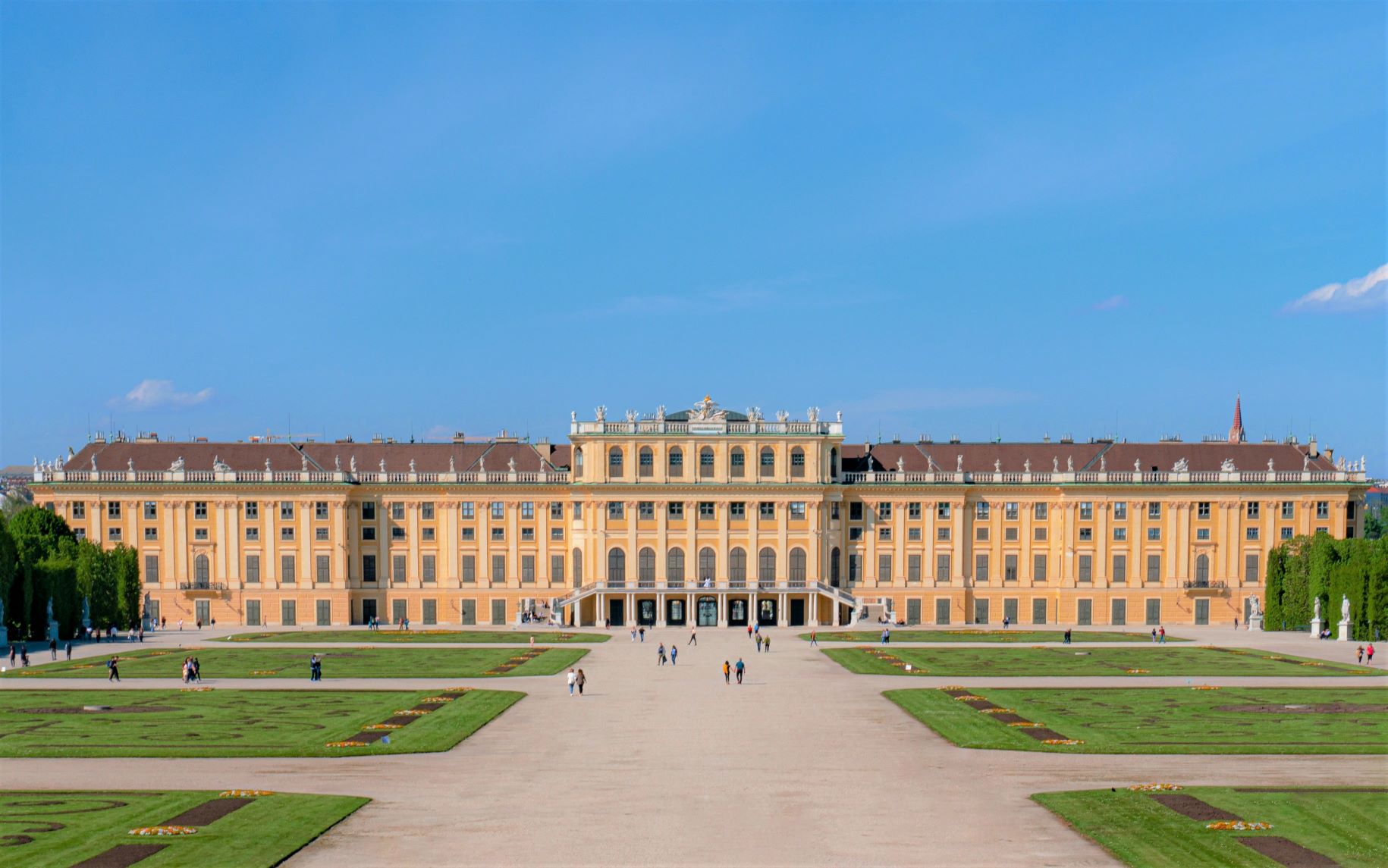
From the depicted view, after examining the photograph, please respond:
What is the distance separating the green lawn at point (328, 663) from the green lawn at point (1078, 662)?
18.9 metres

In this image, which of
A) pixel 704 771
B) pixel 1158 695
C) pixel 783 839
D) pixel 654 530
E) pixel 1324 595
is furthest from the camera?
pixel 654 530

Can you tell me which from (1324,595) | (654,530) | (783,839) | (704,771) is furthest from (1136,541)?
(783,839)

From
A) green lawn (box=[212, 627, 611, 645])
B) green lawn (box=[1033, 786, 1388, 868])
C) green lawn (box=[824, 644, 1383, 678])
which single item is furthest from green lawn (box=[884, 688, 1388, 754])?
green lawn (box=[212, 627, 611, 645])

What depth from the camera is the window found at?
110438 mm

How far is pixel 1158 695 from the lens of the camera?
56750 mm

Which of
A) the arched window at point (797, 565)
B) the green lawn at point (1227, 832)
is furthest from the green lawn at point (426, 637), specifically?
the green lawn at point (1227, 832)

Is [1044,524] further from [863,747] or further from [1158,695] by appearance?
[863,747]

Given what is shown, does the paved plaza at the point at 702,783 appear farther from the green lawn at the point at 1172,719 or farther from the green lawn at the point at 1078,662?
the green lawn at the point at 1078,662

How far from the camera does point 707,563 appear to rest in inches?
4358

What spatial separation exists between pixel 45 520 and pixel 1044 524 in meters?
86.0

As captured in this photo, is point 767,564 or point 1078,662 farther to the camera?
point 767,564

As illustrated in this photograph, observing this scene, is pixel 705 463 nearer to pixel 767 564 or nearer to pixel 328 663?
pixel 767 564

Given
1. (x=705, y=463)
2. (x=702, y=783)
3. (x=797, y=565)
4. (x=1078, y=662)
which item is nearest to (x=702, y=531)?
(x=705, y=463)

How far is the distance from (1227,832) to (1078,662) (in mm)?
42866
